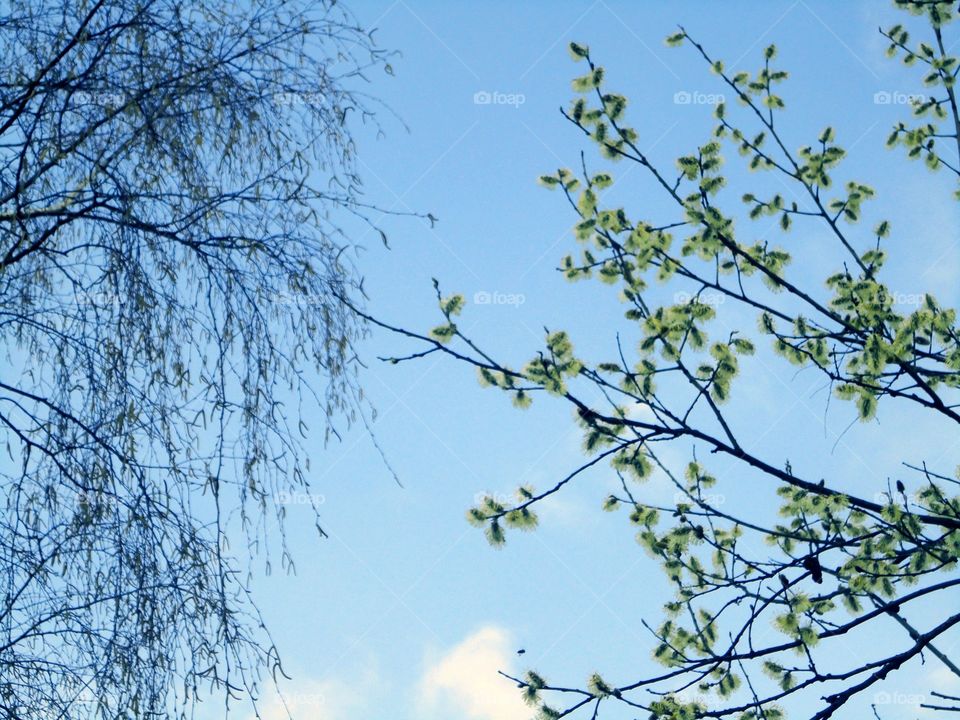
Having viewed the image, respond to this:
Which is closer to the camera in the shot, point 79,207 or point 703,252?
point 79,207

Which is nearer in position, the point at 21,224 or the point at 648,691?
the point at 21,224

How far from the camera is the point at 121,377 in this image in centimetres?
249

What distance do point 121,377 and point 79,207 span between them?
55 centimetres

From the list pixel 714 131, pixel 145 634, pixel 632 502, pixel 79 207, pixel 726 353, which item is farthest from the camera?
pixel 714 131

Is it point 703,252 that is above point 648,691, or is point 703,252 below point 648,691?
above

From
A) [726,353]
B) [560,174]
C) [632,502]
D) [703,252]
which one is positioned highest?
[560,174]

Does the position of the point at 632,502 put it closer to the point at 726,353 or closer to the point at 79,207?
the point at 726,353

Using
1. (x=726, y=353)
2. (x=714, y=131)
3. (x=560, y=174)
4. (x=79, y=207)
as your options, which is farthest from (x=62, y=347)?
(x=714, y=131)

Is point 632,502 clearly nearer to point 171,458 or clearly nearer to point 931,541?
point 931,541

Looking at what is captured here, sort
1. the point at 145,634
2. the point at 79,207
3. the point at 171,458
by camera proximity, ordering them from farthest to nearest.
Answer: the point at 79,207
the point at 171,458
the point at 145,634

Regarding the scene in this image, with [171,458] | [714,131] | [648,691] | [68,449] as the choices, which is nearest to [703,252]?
[714,131]

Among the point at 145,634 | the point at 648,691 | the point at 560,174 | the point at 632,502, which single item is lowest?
the point at 648,691

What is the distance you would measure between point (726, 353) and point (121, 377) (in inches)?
67.5

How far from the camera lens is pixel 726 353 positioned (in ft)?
9.38
